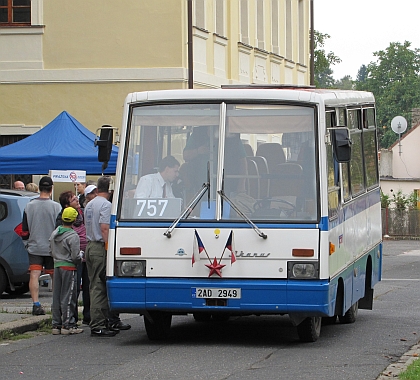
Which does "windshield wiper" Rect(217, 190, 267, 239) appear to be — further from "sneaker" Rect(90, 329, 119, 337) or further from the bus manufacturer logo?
"sneaker" Rect(90, 329, 119, 337)

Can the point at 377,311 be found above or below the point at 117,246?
below

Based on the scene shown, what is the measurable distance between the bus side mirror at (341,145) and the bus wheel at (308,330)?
1741 mm

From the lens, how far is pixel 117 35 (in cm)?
2938

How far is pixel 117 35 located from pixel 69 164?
8.89 metres

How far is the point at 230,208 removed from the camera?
38.3 feet

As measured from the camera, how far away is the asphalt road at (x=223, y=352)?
32.8 ft

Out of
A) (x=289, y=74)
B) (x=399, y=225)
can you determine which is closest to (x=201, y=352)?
(x=289, y=74)

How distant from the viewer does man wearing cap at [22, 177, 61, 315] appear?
15.2m

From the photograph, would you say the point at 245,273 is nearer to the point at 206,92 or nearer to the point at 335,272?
the point at 335,272

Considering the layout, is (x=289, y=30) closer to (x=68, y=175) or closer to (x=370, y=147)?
(x=68, y=175)

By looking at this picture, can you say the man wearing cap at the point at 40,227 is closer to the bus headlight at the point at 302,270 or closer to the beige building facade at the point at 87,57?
the bus headlight at the point at 302,270

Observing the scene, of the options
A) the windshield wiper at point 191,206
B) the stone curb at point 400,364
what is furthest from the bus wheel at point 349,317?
the windshield wiper at point 191,206

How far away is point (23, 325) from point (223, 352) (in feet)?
10.6

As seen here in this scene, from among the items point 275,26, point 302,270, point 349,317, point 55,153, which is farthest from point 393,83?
point 302,270
